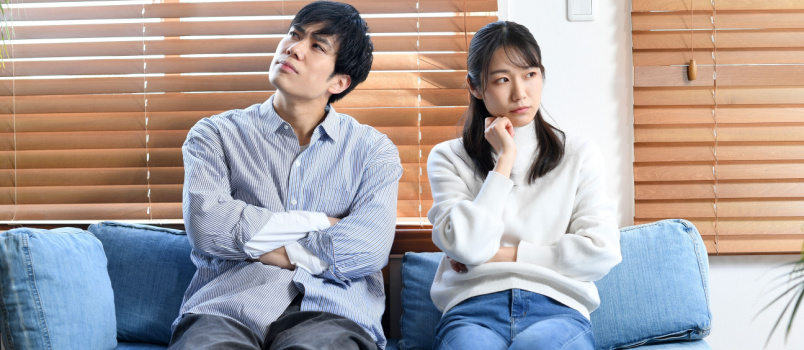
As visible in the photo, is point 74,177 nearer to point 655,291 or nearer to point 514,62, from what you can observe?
point 514,62

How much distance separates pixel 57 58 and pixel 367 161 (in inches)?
50.8

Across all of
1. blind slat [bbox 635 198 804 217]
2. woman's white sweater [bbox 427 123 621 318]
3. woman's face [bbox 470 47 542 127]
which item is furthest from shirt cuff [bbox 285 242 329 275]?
blind slat [bbox 635 198 804 217]

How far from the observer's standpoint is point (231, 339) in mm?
1535

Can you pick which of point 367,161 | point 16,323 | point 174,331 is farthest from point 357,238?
point 16,323

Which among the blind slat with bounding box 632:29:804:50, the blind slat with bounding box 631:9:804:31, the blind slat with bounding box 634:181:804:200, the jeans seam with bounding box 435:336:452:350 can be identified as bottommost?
the jeans seam with bounding box 435:336:452:350

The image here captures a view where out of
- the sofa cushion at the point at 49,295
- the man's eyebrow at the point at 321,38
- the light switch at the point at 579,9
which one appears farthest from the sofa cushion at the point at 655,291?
the sofa cushion at the point at 49,295

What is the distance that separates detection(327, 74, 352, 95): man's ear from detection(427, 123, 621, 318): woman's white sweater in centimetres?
39

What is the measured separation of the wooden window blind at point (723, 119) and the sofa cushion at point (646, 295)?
0.81 feet

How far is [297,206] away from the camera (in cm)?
188

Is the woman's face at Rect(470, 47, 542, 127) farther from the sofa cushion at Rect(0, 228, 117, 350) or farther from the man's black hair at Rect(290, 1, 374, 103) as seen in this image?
the sofa cushion at Rect(0, 228, 117, 350)

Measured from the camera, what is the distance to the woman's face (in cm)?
179

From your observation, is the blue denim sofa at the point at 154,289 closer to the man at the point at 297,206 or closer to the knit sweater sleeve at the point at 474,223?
the man at the point at 297,206

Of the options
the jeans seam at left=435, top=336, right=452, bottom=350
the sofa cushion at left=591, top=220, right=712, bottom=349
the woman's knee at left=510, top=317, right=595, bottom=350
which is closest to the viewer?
the woman's knee at left=510, top=317, right=595, bottom=350

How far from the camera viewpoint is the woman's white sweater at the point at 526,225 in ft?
5.49
